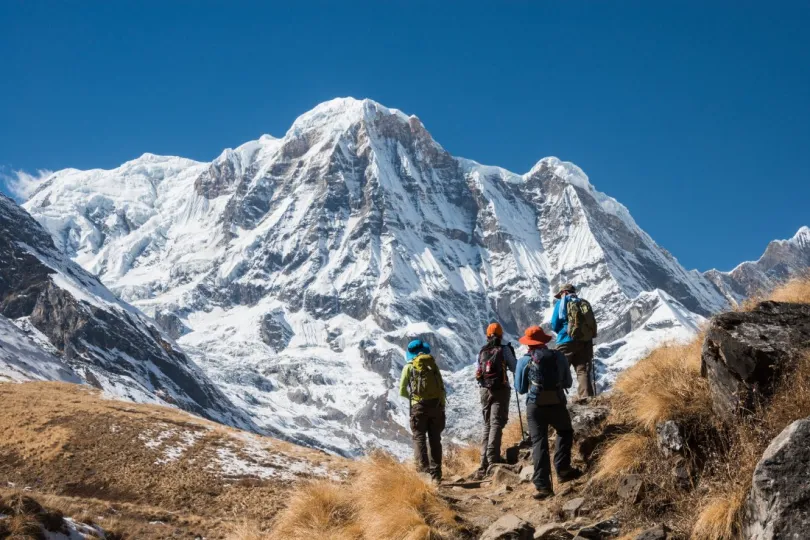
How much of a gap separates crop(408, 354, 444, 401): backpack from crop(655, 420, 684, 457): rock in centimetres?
433

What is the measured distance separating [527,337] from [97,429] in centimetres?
2258

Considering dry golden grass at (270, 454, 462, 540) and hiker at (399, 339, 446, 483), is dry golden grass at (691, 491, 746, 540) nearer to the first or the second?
dry golden grass at (270, 454, 462, 540)

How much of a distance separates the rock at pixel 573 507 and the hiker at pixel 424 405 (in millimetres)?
3500

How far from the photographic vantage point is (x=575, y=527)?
7.08 meters

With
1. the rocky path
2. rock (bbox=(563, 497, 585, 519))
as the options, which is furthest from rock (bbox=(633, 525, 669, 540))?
rock (bbox=(563, 497, 585, 519))

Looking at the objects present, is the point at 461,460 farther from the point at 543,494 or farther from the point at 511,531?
the point at 511,531

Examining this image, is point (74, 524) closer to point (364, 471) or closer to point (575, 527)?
point (364, 471)

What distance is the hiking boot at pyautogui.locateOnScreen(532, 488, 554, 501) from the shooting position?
8.32 meters

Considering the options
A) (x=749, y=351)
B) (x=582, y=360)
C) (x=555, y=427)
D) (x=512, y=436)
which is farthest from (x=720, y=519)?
(x=512, y=436)

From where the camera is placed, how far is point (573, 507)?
7.58 metres

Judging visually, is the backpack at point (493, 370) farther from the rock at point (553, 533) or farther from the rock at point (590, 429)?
the rock at point (553, 533)

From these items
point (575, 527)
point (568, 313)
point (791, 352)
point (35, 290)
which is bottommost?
point (575, 527)

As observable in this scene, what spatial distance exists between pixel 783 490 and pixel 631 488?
2.09 meters

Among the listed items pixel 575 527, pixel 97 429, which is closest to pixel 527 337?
pixel 575 527
